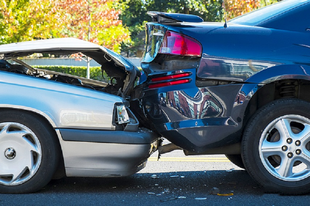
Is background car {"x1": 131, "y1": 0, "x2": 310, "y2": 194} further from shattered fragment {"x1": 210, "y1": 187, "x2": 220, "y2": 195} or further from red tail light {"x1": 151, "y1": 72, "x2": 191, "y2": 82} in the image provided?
→ shattered fragment {"x1": 210, "y1": 187, "x2": 220, "y2": 195}

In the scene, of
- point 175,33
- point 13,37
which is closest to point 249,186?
point 175,33

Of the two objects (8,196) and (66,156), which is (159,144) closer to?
(66,156)

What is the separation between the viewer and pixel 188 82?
3.83m

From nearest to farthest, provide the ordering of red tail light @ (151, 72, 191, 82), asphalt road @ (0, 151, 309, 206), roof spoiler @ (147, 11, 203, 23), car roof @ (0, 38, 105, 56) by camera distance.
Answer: asphalt road @ (0, 151, 309, 206) < red tail light @ (151, 72, 191, 82) < roof spoiler @ (147, 11, 203, 23) < car roof @ (0, 38, 105, 56)

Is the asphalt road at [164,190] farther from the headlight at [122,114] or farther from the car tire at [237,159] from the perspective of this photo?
the headlight at [122,114]

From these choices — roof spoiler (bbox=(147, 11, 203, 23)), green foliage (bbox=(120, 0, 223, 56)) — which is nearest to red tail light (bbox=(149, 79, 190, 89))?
roof spoiler (bbox=(147, 11, 203, 23))

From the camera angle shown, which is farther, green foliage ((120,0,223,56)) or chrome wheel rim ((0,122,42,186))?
green foliage ((120,0,223,56))

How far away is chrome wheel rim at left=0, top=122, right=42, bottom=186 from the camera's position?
3.86 m

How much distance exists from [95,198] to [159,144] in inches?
32.6

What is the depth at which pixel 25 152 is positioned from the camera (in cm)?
387

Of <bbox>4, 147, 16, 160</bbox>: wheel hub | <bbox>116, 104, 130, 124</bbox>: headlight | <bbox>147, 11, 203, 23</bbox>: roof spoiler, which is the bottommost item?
<bbox>4, 147, 16, 160</bbox>: wheel hub

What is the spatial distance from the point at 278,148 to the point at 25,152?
6.65 feet

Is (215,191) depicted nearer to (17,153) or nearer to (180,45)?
(180,45)

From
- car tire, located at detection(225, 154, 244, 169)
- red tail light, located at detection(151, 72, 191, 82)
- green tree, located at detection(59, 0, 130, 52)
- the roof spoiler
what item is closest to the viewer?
red tail light, located at detection(151, 72, 191, 82)
